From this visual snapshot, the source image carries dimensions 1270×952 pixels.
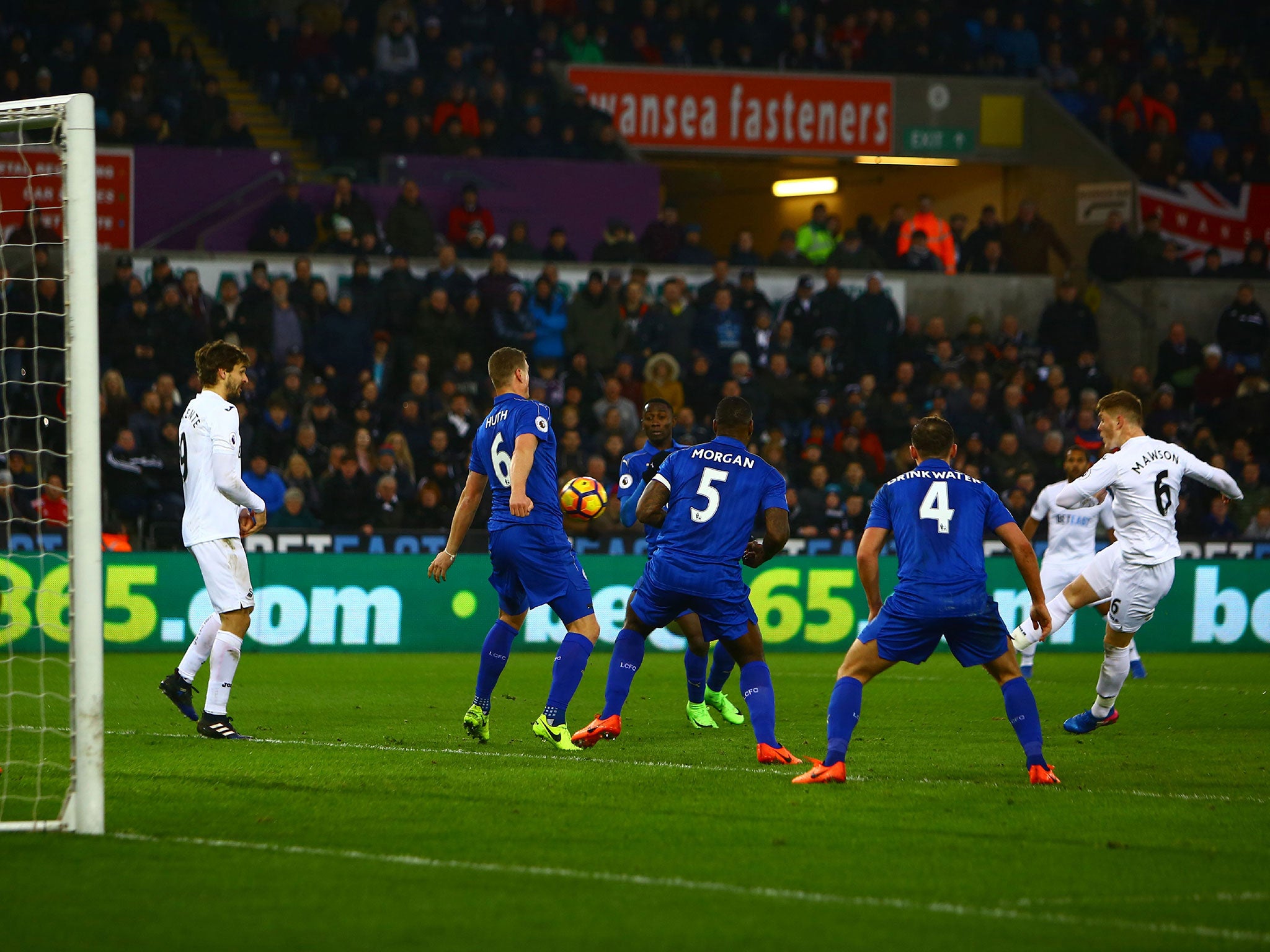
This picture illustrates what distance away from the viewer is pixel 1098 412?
36.9 feet

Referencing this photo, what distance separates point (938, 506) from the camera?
846 cm

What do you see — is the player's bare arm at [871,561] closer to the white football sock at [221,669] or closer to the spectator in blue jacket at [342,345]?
the white football sock at [221,669]

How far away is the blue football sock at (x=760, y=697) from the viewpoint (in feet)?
29.7

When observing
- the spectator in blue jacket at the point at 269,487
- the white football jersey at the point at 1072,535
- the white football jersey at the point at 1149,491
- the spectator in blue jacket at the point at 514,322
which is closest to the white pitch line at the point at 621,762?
the white football jersey at the point at 1149,491

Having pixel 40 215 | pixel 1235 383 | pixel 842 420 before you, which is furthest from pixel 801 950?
pixel 1235 383

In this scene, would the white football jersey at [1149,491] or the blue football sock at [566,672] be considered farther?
the white football jersey at [1149,491]

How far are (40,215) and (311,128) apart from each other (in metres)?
4.63

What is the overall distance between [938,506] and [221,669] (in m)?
4.44

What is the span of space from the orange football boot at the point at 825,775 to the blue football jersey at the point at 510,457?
7.12 ft

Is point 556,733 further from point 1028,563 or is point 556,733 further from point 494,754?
point 1028,563

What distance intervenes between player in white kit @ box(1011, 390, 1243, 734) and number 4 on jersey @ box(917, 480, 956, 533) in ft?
8.22

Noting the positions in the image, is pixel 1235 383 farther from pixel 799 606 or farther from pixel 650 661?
pixel 650 661

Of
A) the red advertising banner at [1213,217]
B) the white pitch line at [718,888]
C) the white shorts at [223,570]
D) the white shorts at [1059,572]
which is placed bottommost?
the white pitch line at [718,888]

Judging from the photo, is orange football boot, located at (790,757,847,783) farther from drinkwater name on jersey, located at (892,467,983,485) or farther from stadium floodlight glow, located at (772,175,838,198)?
stadium floodlight glow, located at (772,175,838,198)
